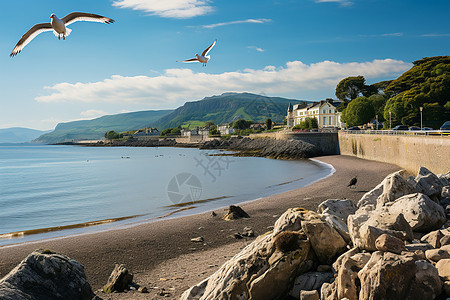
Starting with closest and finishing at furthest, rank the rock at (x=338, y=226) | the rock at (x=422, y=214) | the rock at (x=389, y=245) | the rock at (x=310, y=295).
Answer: the rock at (x=389, y=245)
the rock at (x=310, y=295)
the rock at (x=338, y=226)
the rock at (x=422, y=214)

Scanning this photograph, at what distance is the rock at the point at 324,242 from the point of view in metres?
5.50

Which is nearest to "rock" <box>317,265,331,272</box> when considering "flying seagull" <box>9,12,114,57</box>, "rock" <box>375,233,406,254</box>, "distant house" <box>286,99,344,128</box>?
"rock" <box>375,233,406,254</box>

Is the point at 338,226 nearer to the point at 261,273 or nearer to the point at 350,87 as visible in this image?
the point at 261,273

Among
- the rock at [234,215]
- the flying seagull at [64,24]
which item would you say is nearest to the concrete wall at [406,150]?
the rock at [234,215]

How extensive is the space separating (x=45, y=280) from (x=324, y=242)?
4.74 metres

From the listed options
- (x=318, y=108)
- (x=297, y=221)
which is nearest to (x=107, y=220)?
(x=297, y=221)

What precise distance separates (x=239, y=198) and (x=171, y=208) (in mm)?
4755

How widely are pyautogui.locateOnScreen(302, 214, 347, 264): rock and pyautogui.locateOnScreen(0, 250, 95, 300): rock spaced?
4.22m

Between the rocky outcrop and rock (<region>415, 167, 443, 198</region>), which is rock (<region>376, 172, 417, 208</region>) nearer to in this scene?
rock (<region>415, 167, 443, 198</region>)

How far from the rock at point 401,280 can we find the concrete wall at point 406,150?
19557 millimetres

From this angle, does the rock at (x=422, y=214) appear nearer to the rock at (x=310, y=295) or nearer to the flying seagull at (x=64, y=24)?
the rock at (x=310, y=295)

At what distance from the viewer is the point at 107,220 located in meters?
17.1

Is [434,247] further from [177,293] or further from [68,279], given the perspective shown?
[68,279]

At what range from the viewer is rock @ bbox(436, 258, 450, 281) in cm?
434
